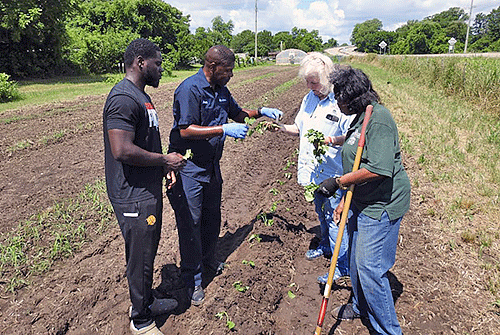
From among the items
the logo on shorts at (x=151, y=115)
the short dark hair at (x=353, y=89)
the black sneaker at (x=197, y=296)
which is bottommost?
the black sneaker at (x=197, y=296)

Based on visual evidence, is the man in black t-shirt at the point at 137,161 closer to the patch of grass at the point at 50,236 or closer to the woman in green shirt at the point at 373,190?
the woman in green shirt at the point at 373,190

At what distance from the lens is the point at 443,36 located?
263 ft

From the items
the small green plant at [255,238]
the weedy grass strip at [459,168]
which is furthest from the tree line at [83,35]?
the small green plant at [255,238]

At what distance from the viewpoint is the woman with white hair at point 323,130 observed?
11.8ft

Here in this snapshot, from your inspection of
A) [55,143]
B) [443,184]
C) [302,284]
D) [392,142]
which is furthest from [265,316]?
[55,143]

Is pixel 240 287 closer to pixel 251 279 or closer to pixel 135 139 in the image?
pixel 251 279

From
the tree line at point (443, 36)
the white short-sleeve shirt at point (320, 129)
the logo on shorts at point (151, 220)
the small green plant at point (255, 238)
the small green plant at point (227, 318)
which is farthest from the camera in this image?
the tree line at point (443, 36)

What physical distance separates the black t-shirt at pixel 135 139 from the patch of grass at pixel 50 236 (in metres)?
2.16

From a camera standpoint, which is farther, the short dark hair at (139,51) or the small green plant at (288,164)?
the small green plant at (288,164)

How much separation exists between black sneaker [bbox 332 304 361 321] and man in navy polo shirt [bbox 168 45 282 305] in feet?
4.33

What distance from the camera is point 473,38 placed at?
290ft

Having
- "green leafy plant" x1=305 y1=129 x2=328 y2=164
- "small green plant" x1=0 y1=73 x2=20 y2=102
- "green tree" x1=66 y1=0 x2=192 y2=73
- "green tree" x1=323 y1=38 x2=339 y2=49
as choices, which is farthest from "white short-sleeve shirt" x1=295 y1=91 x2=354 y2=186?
"green tree" x1=323 y1=38 x2=339 y2=49

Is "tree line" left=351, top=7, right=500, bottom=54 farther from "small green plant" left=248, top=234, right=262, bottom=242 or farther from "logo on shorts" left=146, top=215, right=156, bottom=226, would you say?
"logo on shorts" left=146, top=215, right=156, bottom=226

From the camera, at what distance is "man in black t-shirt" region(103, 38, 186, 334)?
2.51 m
